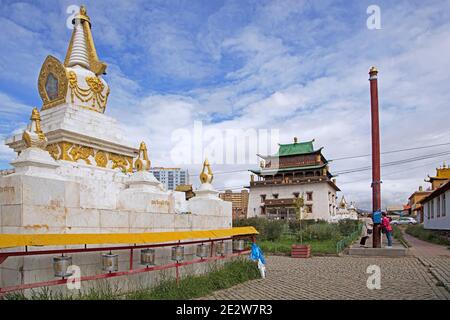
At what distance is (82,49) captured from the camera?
45.6 feet

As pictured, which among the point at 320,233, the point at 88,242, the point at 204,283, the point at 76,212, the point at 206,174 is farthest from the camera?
the point at 320,233

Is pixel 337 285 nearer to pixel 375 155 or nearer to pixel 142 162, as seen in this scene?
pixel 142 162

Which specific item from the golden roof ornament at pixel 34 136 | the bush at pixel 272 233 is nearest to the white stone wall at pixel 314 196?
the bush at pixel 272 233

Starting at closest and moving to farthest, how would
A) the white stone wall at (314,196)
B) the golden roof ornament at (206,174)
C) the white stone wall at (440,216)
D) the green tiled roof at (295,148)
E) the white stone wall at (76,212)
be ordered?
the white stone wall at (76,212) < the golden roof ornament at (206,174) < the white stone wall at (440,216) < the white stone wall at (314,196) < the green tiled roof at (295,148)

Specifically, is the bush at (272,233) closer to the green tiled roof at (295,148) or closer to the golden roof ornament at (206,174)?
the golden roof ornament at (206,174)

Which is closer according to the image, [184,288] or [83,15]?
[184,288]

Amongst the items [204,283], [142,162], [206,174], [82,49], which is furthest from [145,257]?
[82,49]

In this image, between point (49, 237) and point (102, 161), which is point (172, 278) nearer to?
point (49, 237)

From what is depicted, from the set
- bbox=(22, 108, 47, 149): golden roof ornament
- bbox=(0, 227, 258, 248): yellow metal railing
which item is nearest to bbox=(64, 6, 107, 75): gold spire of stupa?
bbox=(22, 108, 47, 149): golden roof ornament

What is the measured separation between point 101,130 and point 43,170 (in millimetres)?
4805

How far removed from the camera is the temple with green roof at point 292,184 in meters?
60.6

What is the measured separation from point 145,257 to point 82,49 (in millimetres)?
9091

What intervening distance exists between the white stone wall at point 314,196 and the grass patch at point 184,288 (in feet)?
157

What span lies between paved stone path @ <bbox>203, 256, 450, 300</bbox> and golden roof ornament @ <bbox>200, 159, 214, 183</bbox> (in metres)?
3.78
